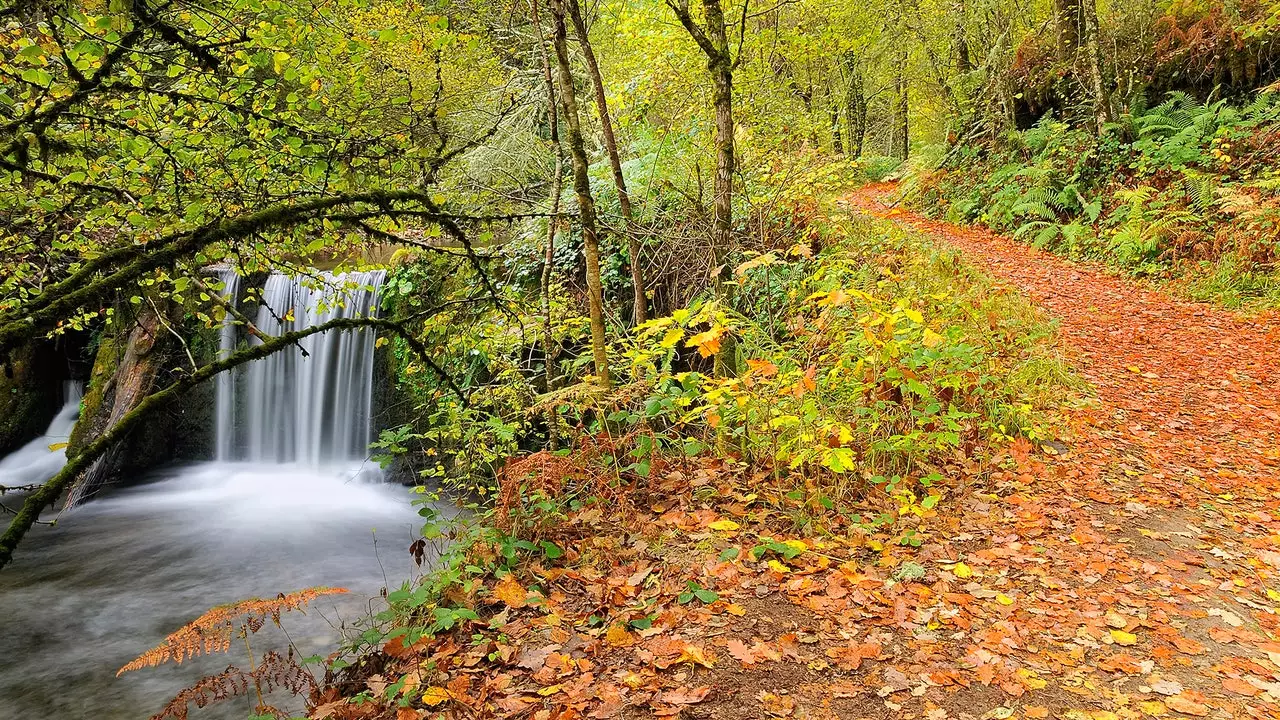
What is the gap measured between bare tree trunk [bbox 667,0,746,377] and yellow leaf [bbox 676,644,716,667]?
2.40 meters

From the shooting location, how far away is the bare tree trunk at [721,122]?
17.5ft

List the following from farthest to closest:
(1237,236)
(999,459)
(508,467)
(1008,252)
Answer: (1008,252) < (1237,236) < (999,459) < (508,467)

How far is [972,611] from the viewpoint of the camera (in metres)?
3.46

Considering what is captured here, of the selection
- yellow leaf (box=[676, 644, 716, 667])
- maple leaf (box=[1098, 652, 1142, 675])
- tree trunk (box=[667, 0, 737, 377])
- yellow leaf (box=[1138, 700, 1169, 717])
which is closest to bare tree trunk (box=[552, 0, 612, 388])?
tree trunk (box=[667, 0, 737, 377])

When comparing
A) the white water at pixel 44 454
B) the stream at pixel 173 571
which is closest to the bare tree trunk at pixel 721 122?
the stream at pixel 173 571

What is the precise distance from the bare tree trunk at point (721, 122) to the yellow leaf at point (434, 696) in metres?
2.98

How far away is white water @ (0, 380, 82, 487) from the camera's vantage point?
11500mm

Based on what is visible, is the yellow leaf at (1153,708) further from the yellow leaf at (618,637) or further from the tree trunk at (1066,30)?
the tree trunk at (1066,30)

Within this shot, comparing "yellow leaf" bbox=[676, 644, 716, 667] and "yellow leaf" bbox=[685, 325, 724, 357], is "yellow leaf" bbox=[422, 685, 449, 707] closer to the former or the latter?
"yellow leaf" bbox=[676, 644, 716, 667]

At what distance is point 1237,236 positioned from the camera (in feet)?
29.2

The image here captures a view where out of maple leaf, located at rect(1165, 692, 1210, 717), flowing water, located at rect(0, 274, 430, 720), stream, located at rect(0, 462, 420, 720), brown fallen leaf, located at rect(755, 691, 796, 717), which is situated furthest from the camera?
flowing water, located at rect(0, 274, 430, 720)

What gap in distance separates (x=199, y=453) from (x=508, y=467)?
10885mm

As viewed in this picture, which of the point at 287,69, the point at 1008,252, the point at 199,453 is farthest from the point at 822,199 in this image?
the point at 199,453

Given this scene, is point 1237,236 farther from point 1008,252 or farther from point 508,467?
point 508,467
